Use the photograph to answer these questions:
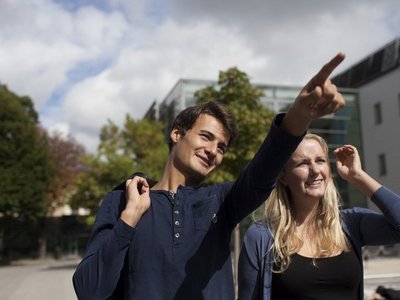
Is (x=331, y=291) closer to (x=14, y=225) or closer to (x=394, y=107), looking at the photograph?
(x=394, y=107)

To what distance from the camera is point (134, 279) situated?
188 cm

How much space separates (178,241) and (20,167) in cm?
3421

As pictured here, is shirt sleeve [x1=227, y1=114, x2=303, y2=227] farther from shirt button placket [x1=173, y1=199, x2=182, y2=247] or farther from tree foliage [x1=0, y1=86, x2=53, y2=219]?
tree foliage [x1=0, y1=86, x2=53, y2=219]

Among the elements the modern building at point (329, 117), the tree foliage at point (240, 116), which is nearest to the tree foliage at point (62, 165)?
the modern building at point (329, 117)

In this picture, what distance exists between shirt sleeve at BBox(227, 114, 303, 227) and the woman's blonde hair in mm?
749

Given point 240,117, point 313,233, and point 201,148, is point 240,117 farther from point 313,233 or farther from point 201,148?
point 201,148

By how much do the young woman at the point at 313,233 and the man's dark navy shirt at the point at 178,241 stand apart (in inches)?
24.9

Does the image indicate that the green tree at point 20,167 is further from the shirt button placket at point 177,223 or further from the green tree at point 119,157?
the shirt button placket at point 177,223

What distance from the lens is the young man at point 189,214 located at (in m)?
1.69

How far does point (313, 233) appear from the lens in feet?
9.18

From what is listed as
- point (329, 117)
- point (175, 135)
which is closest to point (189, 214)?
point (175, 135)

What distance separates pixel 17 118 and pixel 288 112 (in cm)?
3583

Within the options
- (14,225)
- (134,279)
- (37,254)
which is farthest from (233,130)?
(37,254)

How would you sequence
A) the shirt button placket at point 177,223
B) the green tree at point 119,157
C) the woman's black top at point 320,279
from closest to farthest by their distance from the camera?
the shirt button placket at point 177,223 < the woman's black top at point 320,279 < the green tree at point 119,157
